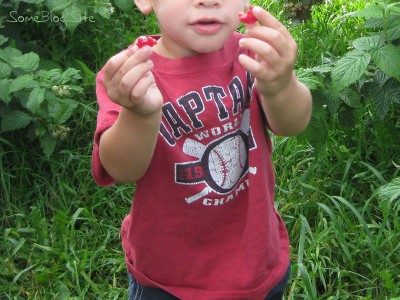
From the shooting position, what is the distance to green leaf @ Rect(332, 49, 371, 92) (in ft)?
8.45

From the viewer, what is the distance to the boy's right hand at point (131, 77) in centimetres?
142

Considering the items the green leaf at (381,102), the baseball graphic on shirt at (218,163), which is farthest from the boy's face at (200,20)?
the green leaf at (381,102)

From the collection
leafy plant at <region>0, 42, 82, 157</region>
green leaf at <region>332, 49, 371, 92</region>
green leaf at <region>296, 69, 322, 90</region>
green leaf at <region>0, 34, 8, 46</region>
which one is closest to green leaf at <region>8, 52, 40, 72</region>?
leafy plant at <region>0, 42, 82, 157</region>

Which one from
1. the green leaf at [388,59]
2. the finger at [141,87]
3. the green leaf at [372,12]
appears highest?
the finger at [141,87]

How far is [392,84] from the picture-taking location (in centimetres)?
277

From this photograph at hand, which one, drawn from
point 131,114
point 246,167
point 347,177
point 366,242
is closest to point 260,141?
point 246,167

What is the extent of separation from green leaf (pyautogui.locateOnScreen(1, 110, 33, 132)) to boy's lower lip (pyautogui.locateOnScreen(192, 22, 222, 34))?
155cm

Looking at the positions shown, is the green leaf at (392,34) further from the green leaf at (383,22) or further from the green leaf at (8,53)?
the green leaf at (8,53)

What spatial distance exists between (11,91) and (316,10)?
5.74 feet

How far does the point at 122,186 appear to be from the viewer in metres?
3.07

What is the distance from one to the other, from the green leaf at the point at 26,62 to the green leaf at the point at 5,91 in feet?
0.22

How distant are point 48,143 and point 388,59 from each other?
1291mm

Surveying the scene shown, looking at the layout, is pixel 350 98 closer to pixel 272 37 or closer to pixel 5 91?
pixel 5 91

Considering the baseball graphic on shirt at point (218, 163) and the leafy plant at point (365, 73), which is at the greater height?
the baseball graphic on shirt at point (218, 163)
